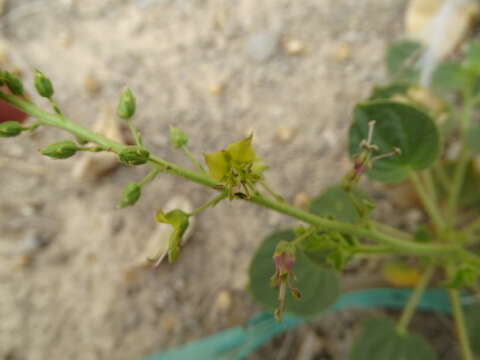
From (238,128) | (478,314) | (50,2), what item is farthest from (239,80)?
(478,314)

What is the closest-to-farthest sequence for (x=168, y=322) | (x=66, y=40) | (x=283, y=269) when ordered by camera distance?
(x=283, y=269)
(x=168, y=322)
(x=66, y=40)

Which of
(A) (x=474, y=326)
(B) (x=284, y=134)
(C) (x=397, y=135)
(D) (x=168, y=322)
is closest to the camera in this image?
(C) (x=397, y=135)

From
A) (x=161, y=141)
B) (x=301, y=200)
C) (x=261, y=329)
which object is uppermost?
(x=161, y=141)

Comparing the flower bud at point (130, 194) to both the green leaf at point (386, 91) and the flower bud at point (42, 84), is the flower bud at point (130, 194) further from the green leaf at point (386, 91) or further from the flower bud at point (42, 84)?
the green leaf at point (386, 91)

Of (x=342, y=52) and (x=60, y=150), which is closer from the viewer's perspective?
(x=60, y=150)

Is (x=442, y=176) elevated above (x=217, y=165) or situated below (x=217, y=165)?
below

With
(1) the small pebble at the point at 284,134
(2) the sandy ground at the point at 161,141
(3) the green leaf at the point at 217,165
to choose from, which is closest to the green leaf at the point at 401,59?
(2) the sandy ground at the point at 161,141

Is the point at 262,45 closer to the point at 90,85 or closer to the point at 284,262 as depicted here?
the point at 90,85

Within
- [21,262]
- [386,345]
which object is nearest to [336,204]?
[386,345]
